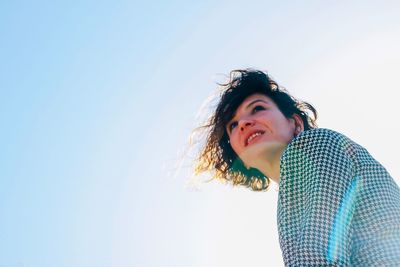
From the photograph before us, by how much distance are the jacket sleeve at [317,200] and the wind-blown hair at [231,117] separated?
2.01 meters

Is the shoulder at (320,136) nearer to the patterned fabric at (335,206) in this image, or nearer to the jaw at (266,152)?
the patterned fabric at (335,206)

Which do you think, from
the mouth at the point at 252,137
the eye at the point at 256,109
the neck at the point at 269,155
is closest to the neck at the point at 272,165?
the neck at the point at 269,155

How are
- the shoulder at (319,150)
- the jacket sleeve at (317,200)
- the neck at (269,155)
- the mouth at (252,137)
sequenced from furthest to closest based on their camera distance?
the mouth at (252,137)
the neck at (269,155)
the shoulder at (319,150)
the jacket sleeve at (317,200)

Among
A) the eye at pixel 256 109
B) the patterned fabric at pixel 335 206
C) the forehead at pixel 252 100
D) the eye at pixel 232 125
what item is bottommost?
the patterned fabric at pixel 335 206

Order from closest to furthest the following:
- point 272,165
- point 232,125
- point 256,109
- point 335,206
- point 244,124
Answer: point 335,206 → point 272,165 → point 244,124 → point 256,109 → point 232,125

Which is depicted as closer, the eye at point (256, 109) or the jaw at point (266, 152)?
the jaw at point (266, 152)

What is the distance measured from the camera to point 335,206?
3176 millimetres

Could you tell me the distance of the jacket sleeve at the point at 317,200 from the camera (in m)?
3.01

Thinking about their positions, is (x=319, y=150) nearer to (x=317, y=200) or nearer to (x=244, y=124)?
(x=317, y=200)

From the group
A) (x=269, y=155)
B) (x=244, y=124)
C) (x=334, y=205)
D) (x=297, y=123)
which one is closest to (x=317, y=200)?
(x=334, y=205)

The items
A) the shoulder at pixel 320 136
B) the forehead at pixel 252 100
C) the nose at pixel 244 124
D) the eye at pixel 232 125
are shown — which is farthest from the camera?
the eye at pixel 232 125

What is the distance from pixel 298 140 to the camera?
3.60 metres

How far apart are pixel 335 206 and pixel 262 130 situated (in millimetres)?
1687

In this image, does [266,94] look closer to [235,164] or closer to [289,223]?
[235,164]
